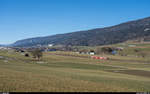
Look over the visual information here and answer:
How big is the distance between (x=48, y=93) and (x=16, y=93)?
9.44 ft

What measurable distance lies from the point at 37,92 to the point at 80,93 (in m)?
4.07

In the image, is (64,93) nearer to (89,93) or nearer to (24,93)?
(89,93)

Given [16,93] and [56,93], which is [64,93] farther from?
[16,93]

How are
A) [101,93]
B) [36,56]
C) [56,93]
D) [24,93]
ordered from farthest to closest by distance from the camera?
1. [36,56]
2. [101,93]
3. [56,93]
4. [24,93]

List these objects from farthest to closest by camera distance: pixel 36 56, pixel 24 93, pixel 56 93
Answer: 1. pixel 36 56
2. pixel 56 93
3. pixel 24 93

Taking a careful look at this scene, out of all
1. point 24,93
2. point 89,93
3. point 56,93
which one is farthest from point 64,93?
point 24,93

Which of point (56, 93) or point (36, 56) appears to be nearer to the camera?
point (56, 93)

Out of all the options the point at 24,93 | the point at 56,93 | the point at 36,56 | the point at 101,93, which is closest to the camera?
the point at 24,93

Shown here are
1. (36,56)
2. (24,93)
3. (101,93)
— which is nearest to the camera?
(24,93)

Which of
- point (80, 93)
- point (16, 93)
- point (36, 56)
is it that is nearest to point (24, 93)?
point (16, 93)

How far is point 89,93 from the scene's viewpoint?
1933cm

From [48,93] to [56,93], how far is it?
0.75 meters

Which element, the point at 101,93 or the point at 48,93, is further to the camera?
the point at 101,93

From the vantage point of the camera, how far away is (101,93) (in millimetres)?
19812
